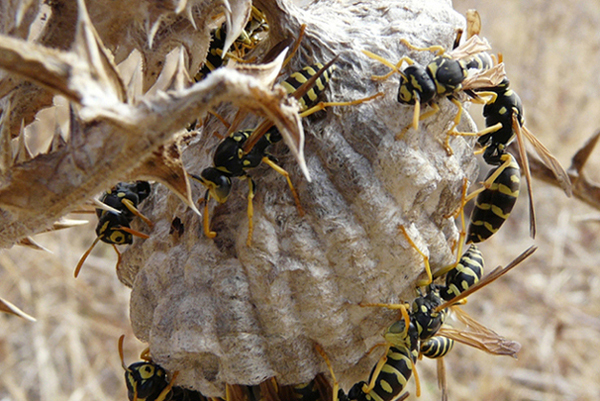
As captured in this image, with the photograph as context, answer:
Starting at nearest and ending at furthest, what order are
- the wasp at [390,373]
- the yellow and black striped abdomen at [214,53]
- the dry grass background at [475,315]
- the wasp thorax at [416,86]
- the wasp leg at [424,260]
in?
the wasp thorax at [416,86] → the wasp leg at [424,260] → the wasp at [390,373] → the yellow and black striped abdomen at [214,53] → the dry grass background at [475,315]

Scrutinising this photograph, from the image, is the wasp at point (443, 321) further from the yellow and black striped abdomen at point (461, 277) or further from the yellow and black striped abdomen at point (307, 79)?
the yellow and black striped abdomen at point (307, 79)

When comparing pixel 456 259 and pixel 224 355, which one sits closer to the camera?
pixel 224 355

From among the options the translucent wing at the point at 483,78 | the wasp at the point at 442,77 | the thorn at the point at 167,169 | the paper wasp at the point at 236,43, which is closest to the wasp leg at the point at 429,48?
the wasp at the point at 442,77

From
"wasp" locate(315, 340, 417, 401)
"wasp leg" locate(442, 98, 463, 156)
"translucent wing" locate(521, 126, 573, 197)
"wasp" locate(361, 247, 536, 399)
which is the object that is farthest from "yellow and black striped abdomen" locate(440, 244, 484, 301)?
"translucent wing" locate(521, 126, 573, 197)

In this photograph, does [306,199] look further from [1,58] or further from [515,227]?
[515,227]

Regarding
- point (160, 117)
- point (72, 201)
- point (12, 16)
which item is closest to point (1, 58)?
point (160, 117)

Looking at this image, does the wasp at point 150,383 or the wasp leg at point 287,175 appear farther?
the wasp at point 150,383

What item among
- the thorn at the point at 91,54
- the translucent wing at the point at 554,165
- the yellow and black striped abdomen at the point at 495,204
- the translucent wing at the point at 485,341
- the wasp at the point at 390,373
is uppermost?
the thorn at the point at 91,54

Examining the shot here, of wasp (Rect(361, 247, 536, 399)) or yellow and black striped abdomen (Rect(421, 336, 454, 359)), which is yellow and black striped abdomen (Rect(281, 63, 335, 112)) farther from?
yellow and black striped abdomen (Rect(421, 336, 454, 359))
